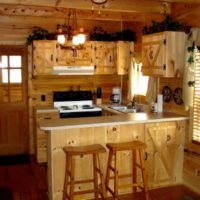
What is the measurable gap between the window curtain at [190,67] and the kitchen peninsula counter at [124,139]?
1.33 ft

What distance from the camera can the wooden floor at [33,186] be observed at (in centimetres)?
418

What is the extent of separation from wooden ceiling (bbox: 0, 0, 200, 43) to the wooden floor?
2402mm

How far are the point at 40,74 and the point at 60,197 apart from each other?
8.25 ft

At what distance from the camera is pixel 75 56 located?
5.86 metres

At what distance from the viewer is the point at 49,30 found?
6.11 m

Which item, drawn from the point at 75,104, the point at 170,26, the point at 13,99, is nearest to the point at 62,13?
the point at 75,104

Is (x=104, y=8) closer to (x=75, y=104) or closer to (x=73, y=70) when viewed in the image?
(x=73, y=70)

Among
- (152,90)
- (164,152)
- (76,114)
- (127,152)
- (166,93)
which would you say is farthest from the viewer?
(76,114)

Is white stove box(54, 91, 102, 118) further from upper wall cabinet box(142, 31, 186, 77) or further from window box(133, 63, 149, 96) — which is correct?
upper wall cabinet box(142, 31, 186, 77)

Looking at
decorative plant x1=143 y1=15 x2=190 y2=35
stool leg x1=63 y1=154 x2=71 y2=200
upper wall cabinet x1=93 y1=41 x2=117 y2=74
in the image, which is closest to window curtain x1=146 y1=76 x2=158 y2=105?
decorative plant x1=143 y1=15 x2=190 y2=35

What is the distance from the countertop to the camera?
3.88 meters

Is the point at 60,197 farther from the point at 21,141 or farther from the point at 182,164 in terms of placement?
the point at 21,141

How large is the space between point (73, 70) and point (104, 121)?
6.57 feet

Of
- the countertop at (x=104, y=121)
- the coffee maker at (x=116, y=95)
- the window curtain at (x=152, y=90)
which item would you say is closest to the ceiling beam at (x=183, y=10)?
the window curtain at (x=152, y=90)
